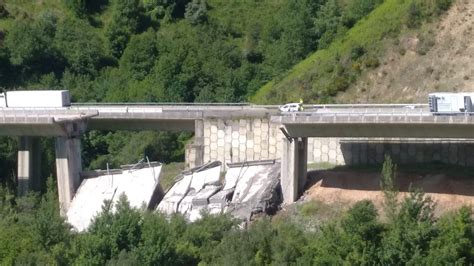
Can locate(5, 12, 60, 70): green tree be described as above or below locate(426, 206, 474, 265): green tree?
above

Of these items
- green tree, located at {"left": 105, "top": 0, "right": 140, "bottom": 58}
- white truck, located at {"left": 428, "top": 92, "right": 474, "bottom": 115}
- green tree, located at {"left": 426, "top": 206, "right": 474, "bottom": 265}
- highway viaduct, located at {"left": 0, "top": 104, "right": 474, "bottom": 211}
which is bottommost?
green tree, located at {"left": 426, "top": 206, "right": 474, "bottom": 265}

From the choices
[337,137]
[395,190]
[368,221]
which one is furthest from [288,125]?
[368,221]

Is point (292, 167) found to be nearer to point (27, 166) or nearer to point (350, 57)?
point (27, 166)

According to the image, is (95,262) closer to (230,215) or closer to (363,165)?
(230,215)

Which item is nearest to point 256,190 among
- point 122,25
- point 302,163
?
point 302,163

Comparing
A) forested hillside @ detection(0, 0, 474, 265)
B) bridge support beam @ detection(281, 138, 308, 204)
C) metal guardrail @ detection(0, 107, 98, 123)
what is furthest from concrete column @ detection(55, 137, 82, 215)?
bridge support beam @ detection(281, 138, 308, 204)

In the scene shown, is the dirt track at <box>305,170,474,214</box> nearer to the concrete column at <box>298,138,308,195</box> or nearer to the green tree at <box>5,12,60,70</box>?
the concrete column at <box>298,138,308,195</box>
